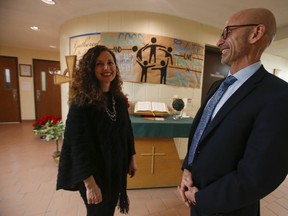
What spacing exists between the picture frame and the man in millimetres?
5885

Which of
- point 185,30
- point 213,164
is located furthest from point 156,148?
point 185,30

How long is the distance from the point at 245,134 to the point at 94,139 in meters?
0.80

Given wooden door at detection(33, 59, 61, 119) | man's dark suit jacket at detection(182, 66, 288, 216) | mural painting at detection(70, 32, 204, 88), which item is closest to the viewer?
man's dark suit jacket at detection(182, 66, 288, 216)

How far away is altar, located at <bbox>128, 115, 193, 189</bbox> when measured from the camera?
6.11ft

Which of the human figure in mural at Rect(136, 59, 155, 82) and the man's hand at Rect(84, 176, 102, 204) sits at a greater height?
the human figure in mural at Rect(136, 59, 155, 82)

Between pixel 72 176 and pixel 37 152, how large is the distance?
2650 mm

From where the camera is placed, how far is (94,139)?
96 cm

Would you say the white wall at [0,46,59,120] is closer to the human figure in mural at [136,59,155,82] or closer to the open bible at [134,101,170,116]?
the human figure in mural at [136,59,155,82]

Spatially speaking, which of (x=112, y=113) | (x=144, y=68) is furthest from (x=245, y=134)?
(x=144, y=68)

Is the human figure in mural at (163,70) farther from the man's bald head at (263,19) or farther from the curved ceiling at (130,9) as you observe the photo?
the man's bald head at (263,19)

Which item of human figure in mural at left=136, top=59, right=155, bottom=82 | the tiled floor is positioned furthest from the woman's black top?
human figure in mural at left=136, top=59, right=155, bottom=82

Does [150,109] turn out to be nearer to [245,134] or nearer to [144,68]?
[144,68]

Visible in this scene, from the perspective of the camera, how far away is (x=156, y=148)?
1996 mm

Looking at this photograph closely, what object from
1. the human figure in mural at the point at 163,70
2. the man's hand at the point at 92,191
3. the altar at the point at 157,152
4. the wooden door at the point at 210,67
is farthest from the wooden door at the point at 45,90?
the man's hand at the point at 92,191
